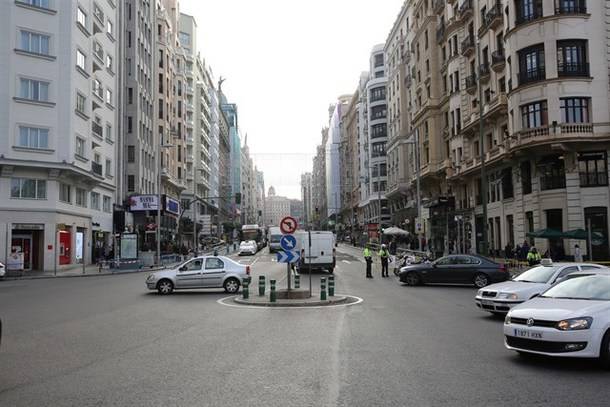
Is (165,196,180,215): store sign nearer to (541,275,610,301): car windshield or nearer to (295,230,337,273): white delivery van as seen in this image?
(295,230,337,273): white delivery van

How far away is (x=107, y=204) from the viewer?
175 ft

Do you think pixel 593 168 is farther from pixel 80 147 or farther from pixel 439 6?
pixel 80 147

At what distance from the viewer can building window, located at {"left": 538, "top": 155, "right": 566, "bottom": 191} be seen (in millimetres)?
35656

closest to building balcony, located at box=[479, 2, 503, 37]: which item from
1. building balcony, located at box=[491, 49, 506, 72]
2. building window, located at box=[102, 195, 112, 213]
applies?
building balcony, located at box=[491, 49, 506, 72]

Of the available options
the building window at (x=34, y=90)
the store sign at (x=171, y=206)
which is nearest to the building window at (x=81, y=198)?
the building window at (x=34, y=90)

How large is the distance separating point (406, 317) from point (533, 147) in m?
24.3

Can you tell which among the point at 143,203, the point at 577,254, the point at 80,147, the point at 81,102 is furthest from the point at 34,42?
the point at 577,254

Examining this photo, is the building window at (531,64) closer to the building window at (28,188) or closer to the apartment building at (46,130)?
the apartment building at (46,130)

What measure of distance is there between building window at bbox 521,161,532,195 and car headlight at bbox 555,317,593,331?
31548 mm

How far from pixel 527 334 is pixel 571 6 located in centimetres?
3302

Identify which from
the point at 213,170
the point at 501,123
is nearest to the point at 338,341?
the point at 501,123

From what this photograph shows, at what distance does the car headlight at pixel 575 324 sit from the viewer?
27.9 feet

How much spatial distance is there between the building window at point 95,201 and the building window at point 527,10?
34.3 meters

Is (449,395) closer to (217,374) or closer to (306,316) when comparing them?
Answer: (217,374)
